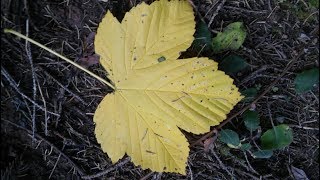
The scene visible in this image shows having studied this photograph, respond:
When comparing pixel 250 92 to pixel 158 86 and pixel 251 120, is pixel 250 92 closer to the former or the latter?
pixel 251 120

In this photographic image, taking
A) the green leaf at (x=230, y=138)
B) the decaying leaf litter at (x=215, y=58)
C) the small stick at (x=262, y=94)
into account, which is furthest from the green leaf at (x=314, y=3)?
the green leaf at (x=230, y=138)

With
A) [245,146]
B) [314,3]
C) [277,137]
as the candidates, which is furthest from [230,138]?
[314,3]

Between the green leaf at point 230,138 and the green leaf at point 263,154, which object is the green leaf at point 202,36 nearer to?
the green leaf at point 230,138

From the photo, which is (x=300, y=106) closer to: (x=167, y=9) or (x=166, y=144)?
(x=166, y=144)

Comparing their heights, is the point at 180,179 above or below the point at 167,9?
below

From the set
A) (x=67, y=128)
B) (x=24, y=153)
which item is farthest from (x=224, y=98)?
(x=24, y=153)
